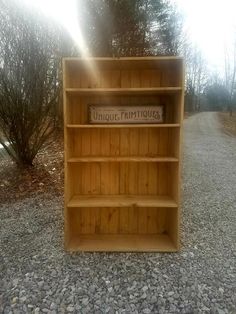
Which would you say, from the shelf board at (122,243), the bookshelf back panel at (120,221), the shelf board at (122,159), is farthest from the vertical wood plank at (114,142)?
the shelf board at (122,243)

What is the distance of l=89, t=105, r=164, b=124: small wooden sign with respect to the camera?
285 centimetres

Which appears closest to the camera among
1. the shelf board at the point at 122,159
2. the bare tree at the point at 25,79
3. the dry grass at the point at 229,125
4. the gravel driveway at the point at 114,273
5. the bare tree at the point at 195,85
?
the gravel driveway at the point at 114,273

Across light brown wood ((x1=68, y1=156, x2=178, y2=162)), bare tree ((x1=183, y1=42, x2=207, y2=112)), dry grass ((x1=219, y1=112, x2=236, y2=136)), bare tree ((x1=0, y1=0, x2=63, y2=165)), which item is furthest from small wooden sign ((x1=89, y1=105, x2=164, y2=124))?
bare tree ((x1=183, y1=42, x2=207, y2=112))

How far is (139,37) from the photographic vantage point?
778 centimetres

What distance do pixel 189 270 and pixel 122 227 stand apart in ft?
3.13

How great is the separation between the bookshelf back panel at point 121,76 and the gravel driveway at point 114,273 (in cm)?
176

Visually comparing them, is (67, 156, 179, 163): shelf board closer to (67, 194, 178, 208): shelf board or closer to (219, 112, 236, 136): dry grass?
(67, 194, 178, 208): shelf board

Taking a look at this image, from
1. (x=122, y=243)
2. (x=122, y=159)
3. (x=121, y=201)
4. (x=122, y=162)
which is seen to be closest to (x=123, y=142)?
(x=122, y=162)

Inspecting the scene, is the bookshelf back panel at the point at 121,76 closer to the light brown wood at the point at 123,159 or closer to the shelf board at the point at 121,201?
the light brown wood at the point at 123,159

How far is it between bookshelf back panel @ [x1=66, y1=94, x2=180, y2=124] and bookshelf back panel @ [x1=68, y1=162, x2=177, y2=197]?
0.53 metres

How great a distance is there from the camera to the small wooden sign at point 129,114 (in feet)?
9.34

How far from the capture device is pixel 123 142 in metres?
3.04

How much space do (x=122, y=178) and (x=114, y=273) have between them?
1033 mm

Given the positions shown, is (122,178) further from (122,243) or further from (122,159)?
(122,243)
